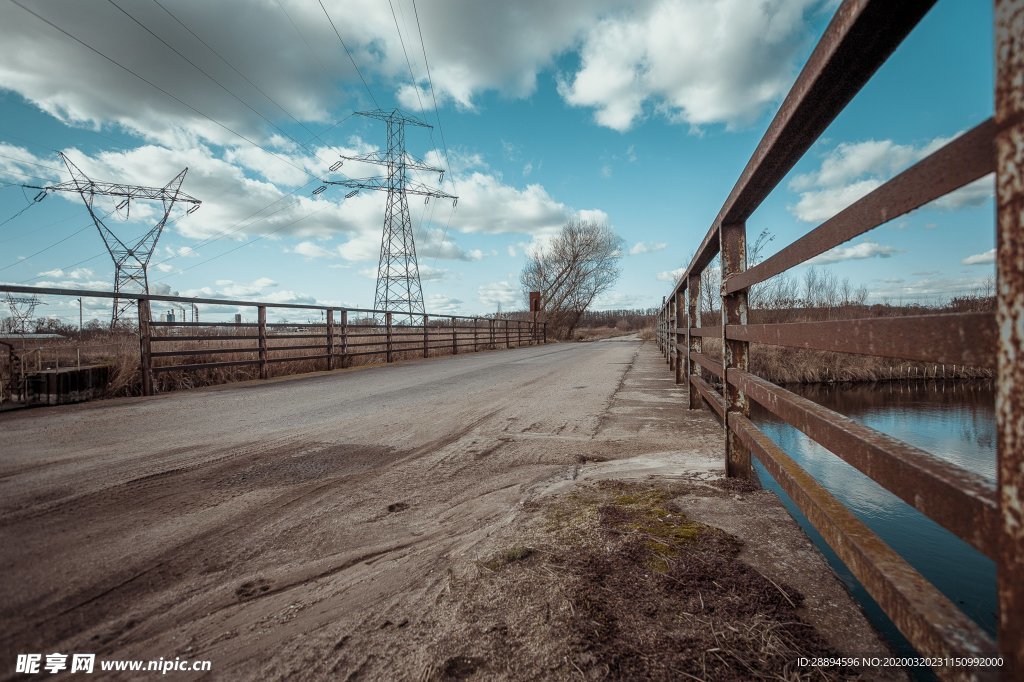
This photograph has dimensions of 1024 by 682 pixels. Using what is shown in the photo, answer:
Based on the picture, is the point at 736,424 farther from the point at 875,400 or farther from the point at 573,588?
the point at 875,400

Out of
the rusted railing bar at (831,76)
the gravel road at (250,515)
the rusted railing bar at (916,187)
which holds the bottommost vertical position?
the gravel road at (250,515)

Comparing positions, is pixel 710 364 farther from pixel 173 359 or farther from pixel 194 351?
pixel 173 359

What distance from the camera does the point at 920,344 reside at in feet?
2.41

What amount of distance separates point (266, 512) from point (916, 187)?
2228mm

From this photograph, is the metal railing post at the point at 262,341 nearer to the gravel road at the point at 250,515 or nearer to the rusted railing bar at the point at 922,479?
the gravel road at the point at 250,515

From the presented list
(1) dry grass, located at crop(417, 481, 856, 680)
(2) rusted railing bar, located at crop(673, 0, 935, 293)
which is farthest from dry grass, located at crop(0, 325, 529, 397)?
(2) rusted railing bar, located at crop(673, 0, 935, 293)

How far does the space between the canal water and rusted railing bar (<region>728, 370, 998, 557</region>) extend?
104 mm

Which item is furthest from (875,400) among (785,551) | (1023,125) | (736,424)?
(1023,125)

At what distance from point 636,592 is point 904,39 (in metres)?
1.45

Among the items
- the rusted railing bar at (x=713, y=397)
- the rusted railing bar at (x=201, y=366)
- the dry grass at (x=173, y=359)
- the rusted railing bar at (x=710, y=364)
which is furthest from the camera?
the rusted railing bar at (x=201, y=366)

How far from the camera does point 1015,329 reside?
550 millimetres

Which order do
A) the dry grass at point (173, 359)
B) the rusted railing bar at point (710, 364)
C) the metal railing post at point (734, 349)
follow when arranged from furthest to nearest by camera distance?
1. the dry grass at point (173, 359)
2. the rusted railing bar at point (710, 364)
3. the metal railing post at point (734, 349)

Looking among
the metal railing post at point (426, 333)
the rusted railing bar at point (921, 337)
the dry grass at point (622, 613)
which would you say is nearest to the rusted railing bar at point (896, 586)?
the dry grass at point (622, 613)

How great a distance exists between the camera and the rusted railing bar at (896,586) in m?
0.64
